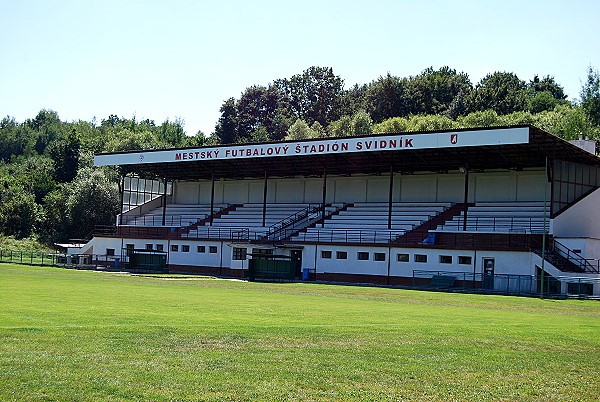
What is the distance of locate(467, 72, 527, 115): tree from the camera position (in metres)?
103

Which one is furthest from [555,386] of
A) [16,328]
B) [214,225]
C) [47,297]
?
[214,225]

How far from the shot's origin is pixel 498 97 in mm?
103625

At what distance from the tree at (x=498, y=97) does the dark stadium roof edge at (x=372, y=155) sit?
138 feet

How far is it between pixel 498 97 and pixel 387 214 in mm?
49942

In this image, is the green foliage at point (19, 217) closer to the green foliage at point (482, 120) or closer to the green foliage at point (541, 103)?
the green foliage at point (482, 120)

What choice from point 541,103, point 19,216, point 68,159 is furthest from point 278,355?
point 68,159

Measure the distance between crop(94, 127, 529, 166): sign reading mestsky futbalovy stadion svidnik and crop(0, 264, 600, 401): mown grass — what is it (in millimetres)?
27181

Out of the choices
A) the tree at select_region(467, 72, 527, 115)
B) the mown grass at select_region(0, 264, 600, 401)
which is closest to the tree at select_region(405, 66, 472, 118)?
the tree at select_region(467, 72, 527, 115)

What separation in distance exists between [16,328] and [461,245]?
38432 mm

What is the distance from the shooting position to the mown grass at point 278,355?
10773 mm

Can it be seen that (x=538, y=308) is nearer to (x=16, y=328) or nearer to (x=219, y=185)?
(x=16, y=328)

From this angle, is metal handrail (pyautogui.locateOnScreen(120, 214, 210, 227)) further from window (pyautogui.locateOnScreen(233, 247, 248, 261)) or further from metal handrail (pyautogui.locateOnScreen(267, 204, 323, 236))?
window (pyautogui.locateOnScreen(233, 247, 248, 261))

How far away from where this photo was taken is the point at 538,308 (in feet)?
104

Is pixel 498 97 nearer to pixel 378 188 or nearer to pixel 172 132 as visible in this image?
pixel 378 188
